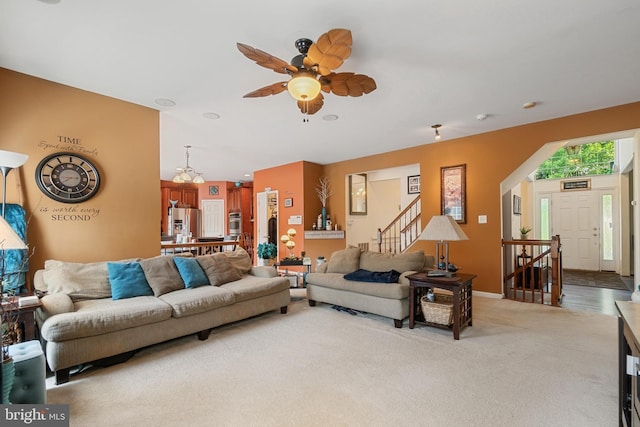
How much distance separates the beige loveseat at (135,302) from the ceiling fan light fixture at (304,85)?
2294 millimetres

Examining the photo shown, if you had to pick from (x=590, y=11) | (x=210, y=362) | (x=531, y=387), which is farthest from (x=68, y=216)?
(x=590, y=11)

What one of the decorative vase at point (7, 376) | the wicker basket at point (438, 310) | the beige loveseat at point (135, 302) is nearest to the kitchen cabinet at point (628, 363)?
the wicker basket at point (438, 310)

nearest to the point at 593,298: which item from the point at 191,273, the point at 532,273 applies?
the point at 532,273

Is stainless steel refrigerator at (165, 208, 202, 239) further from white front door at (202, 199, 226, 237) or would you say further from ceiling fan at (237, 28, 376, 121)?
ceiling fan at (237, 28, 376, 121)

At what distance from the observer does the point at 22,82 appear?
2973 millimetres

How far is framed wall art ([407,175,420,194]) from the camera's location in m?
7.71

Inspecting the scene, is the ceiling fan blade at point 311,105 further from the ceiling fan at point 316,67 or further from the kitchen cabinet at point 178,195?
the kitchen cabinet at point 178,195

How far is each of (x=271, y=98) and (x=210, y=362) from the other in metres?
2.90

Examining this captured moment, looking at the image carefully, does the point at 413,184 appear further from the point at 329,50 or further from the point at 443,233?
the point at 329,50

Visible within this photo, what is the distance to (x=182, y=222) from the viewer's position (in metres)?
9.64

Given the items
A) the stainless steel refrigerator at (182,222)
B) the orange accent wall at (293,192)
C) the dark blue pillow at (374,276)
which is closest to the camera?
the dark blue pillow at (374,276)

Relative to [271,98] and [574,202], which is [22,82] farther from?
[574,202]

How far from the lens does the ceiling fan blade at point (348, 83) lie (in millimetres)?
2420

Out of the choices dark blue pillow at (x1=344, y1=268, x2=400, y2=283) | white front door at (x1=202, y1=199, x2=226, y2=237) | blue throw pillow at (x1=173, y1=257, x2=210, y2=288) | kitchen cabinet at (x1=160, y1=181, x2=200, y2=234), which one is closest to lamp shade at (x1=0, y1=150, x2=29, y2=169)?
blue throw pillow at (x1=173, y1=257, x2=210, y2=288)
